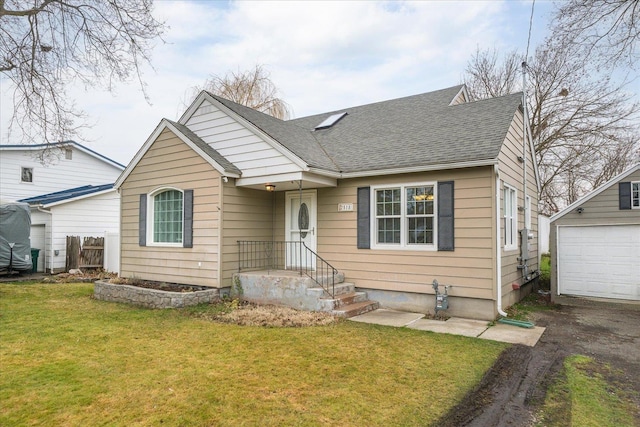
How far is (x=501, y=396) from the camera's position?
3.89 meters

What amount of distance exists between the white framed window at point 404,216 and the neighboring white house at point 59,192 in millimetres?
9288

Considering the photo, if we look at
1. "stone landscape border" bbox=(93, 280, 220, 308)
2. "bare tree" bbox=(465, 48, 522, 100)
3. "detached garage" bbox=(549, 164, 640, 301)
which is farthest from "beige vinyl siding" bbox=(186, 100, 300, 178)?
"bare tree" bbox=(465, 48, 522, 100)

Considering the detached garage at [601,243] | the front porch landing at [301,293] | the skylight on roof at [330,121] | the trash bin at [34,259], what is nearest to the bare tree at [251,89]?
the skylight on roof at [330,121]

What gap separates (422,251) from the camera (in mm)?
7746

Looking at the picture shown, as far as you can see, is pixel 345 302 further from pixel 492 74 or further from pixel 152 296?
pixel 492 74

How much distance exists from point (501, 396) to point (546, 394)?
0.51m

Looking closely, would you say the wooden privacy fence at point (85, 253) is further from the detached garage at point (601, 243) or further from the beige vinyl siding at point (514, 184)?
the detached garage at point (601, 243)

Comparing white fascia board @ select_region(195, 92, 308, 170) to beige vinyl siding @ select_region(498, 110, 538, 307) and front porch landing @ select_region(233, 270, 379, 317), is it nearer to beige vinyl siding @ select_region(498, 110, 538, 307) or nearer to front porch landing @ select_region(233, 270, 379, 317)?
front porch landing @ select_region(233, 270, 379, 317)

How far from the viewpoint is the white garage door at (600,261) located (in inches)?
339

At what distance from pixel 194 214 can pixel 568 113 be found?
1611 cm

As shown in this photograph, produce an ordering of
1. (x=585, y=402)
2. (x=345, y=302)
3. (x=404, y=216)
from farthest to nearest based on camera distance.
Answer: (x=404, y=216) < (x=345, y=302) < (x=585, y=402)

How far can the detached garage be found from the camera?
8641 millimetres

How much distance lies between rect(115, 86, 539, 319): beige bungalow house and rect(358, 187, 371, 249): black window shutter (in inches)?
1.3

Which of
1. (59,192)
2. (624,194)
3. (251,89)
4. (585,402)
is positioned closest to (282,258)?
(585,402)
